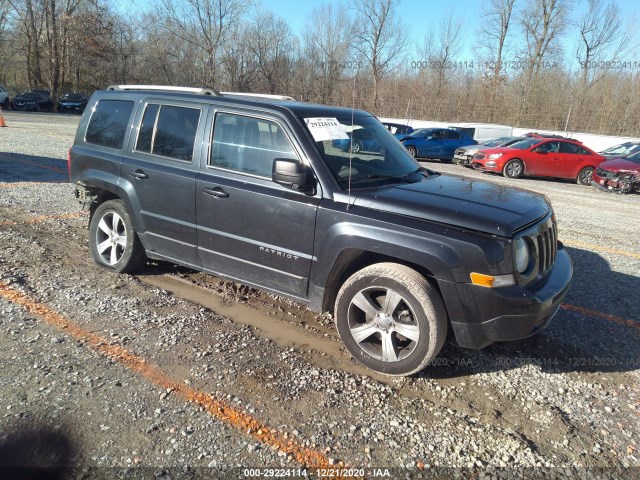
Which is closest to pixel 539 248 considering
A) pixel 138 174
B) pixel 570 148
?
pixel 138 174

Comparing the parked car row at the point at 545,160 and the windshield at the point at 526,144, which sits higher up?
the windshield at the point at 526,144

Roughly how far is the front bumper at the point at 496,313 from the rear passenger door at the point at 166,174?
248 centimetres

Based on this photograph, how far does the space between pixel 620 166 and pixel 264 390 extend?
51.0ft

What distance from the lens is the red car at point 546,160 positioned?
1639 centimetres

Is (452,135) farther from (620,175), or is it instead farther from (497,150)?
(620,175)

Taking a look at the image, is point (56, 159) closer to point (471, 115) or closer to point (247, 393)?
point (247, 393)

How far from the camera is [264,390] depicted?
307 centimetres

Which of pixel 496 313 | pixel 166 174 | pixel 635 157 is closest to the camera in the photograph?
pixel 496 313

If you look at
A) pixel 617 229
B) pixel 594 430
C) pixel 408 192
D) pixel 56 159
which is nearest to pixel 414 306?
pixel 408 192

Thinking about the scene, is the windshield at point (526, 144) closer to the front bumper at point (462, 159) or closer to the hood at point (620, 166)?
the front bumper at point (462, 159)

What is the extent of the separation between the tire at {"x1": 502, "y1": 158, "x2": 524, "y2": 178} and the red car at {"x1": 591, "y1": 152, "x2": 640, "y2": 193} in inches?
95.8

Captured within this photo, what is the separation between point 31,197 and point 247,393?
22.5 ft

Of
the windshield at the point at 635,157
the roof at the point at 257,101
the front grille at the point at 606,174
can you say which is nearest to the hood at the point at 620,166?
the front grille at the point at 606,174

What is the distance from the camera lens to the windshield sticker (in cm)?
371
